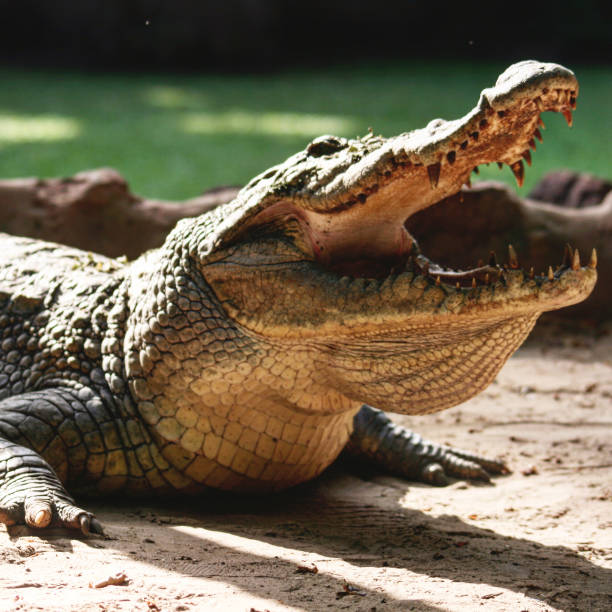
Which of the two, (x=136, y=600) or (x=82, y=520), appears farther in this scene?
(x=82, y=520)

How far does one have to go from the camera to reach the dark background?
59.7 feet

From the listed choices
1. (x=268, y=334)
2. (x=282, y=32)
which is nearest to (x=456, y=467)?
(x=268, y=334)

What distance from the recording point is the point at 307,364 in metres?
3.26

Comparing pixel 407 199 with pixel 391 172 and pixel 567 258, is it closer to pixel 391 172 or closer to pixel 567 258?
pixel 391 172

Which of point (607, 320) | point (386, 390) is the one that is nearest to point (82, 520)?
point (386, 390)

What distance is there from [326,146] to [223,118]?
452 inches

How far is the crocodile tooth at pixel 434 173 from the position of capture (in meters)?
2.80

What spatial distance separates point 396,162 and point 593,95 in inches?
589

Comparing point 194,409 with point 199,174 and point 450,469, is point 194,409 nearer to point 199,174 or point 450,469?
point 450,469

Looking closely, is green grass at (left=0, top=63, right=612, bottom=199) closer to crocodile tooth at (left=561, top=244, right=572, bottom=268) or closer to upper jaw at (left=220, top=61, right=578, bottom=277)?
upper jaw at (left=220, top=61, right=578, bottom=277)

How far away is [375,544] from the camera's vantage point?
322 centimetres

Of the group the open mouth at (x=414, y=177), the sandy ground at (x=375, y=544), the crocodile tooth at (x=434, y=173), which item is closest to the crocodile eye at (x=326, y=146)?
the open mouth at (x=414, y=177)

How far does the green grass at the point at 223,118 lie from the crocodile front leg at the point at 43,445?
258 inches

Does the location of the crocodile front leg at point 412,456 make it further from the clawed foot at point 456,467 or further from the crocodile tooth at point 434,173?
the crocodile tooth at point 434,173
